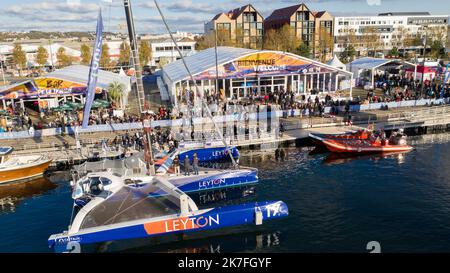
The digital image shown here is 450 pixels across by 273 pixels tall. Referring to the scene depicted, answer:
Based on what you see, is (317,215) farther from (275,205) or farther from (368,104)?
(368,104)

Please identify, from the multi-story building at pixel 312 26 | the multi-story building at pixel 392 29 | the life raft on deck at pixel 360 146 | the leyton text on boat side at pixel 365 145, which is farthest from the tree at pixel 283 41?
the life raft on deck at pixel 360 146

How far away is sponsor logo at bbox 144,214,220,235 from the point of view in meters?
18.5

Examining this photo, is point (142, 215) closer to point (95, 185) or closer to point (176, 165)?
point (95, 185)

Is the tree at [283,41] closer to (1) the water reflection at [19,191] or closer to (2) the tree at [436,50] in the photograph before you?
(2) the tree at [436,50]

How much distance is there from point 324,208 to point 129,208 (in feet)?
38.0

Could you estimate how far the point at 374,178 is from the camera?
89.9ft

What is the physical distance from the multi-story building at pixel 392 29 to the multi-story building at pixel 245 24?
86.4ft

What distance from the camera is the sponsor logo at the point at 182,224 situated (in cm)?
1853

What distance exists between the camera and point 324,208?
2252 cm

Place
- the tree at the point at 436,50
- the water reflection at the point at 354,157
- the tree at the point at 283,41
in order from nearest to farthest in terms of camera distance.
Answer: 1. the water reflection at the point at 354,157
2. the tree at the point at 283,41
3. the tree at the point at 436,50
